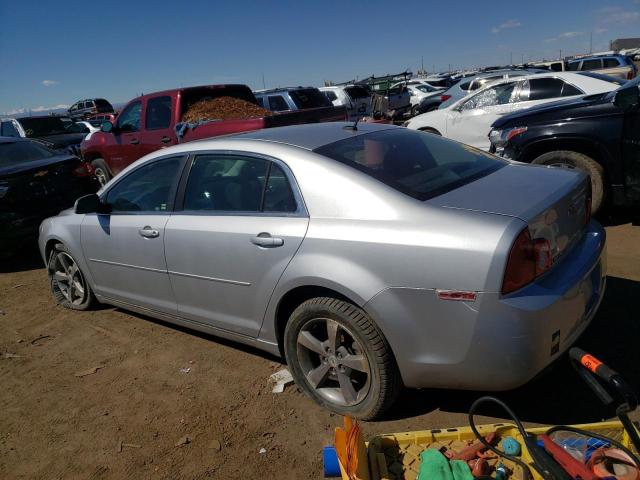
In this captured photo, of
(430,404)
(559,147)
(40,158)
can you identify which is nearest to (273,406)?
(430,404)

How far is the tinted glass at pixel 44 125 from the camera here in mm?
13781

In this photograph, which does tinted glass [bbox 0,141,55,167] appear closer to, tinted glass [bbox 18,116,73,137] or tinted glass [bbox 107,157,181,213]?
tinted glass [bbox 107,157,181,213]

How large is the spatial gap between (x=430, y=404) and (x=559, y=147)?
3.80m

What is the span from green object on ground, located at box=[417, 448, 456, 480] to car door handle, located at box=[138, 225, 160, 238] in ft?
7.49

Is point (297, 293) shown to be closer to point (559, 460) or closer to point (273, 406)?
point (273, 406)

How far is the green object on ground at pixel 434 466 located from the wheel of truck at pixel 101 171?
8.66 meters

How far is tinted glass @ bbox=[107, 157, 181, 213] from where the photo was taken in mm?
3677

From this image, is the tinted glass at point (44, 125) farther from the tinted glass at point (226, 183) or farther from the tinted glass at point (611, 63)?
the tinted glass at point (611, 63)

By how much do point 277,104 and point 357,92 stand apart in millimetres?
5430

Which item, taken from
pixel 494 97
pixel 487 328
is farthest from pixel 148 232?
pixel 494 97

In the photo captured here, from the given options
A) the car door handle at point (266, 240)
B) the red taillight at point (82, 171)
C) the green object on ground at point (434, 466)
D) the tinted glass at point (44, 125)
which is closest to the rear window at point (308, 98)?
the red taillight at point (82, 171)

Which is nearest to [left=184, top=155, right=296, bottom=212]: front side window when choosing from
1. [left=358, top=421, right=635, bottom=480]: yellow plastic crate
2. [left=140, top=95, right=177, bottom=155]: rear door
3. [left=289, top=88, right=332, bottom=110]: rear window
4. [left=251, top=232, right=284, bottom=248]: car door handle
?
[left=251, top=232, right=284, bottom=248]: car door handle

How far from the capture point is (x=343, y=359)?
2742mm

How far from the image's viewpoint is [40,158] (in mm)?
7441
